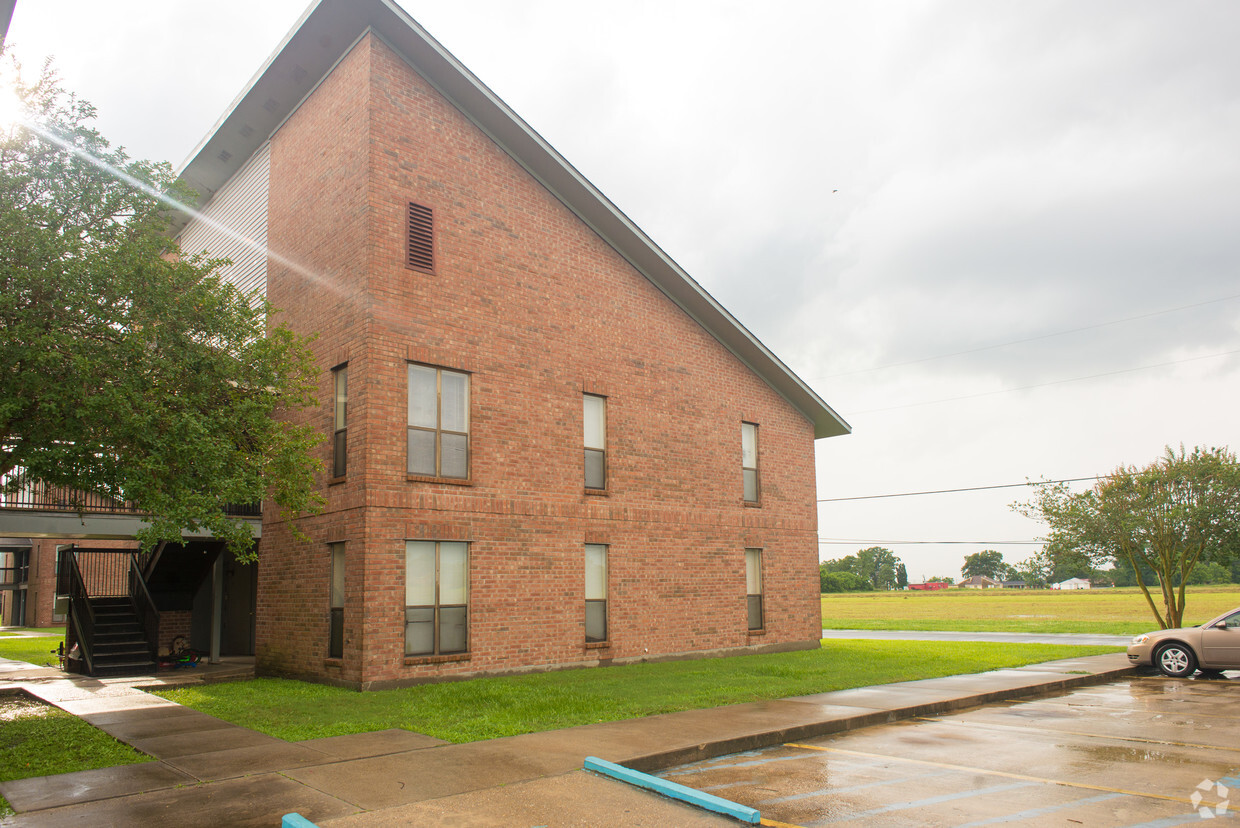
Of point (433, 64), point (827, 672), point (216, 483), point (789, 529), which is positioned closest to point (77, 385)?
point (216, 483)

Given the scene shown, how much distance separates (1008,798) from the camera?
23.6ft

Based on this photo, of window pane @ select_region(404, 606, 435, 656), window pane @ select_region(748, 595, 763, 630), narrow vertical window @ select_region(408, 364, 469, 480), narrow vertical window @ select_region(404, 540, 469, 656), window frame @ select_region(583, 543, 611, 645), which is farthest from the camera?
window pane @ select_region(748, 595, 763, 630)

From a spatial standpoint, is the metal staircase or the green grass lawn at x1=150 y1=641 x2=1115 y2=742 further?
Result: the metal staircase

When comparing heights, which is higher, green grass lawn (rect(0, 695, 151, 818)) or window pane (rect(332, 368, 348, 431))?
window pane (rect(332, 368, 348, 431))

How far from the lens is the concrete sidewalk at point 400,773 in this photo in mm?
6551

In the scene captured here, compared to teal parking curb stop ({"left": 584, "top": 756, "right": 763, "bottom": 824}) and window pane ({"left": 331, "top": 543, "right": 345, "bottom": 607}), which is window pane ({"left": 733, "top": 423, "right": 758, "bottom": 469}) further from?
teal parking curb stop ({"left": 584, "top": 756, "right": 763, "bottom": 824})

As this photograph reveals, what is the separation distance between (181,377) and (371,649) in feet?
16.9

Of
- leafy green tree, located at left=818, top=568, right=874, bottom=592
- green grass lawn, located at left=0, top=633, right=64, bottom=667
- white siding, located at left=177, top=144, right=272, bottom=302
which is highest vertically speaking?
white siding, located at left=177, top=144, right=272, bottom=302

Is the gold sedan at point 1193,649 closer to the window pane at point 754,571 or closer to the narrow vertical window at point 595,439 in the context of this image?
the window pane at point 754,571

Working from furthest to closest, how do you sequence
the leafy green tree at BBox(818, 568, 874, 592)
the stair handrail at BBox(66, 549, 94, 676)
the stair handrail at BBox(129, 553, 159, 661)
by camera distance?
the leafy green tree at BBox(818, 568, 874, 592), the stair handrail at BBox(129, 553, 159, 661), the stair handrail at BBox(66, 549, 94, 676)

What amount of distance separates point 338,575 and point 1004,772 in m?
11.0

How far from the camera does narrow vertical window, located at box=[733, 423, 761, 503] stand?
2198 cm

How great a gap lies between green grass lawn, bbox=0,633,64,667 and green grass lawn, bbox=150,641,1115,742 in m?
9.85

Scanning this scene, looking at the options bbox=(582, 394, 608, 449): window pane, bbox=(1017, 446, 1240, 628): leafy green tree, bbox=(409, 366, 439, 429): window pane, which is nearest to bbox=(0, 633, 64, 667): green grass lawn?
bbox=(409, 366, 439, 429): window pane
